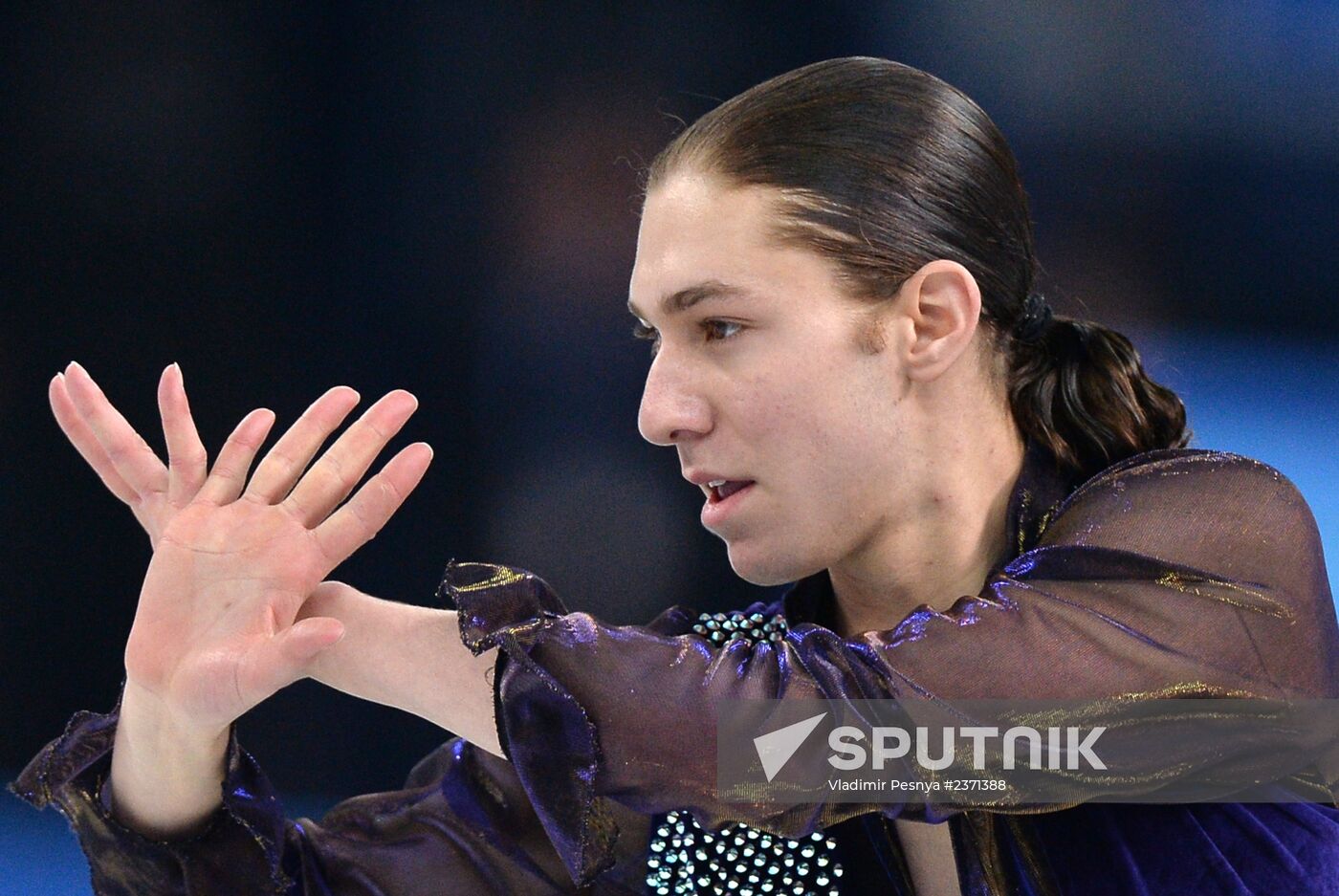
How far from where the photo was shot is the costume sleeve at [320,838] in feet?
5.41

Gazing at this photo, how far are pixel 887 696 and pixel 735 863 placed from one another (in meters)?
0.55

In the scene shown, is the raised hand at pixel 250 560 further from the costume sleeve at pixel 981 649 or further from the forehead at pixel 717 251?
the forehead at pixel 717 251

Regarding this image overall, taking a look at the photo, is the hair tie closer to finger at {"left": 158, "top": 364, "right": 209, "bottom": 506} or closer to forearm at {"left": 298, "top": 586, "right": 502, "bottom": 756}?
forearm at {"left": 298, "top": 586, "right": 502, "bottom": 756}

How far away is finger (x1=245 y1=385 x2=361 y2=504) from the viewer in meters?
1.47

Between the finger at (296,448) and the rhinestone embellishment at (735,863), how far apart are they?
0.57 m

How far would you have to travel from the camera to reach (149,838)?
1.64m

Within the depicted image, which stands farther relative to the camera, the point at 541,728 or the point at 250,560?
the point at 250,560

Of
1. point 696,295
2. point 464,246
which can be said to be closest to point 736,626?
point 696,295

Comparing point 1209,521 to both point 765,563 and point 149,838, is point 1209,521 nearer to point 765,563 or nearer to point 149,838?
point 765,563

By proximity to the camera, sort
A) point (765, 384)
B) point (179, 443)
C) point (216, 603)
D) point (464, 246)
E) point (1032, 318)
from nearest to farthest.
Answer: point (216, 603), point (179, 443), point (765, 384), point (1032, 318), point (464, 246)

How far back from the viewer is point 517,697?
1300 millimetres

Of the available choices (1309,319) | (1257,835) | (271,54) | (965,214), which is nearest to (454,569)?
(965,214)

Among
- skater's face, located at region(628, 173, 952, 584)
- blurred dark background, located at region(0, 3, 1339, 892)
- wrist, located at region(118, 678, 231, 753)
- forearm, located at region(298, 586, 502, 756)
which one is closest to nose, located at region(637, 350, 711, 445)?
skater's face, located at region(628, 173, 952, 584)

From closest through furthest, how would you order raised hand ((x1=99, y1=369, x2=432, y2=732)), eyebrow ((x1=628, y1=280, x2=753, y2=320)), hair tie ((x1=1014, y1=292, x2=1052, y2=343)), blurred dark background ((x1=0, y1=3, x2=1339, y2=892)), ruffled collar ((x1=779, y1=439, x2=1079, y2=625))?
raised hand ((x1=99, y1=369, x2=432, y2=732)), eyebrow ((x1=628, y1=280, x2=753, y2=320)), ruffled collar ((x1=779, y1=439, x2=1079, y2=625)), hair tie ((x1=1014, y1=292, x2=1052, y2=343)), blurred dark background ((x1=0, y1=3, x2=1339, y2=892))
